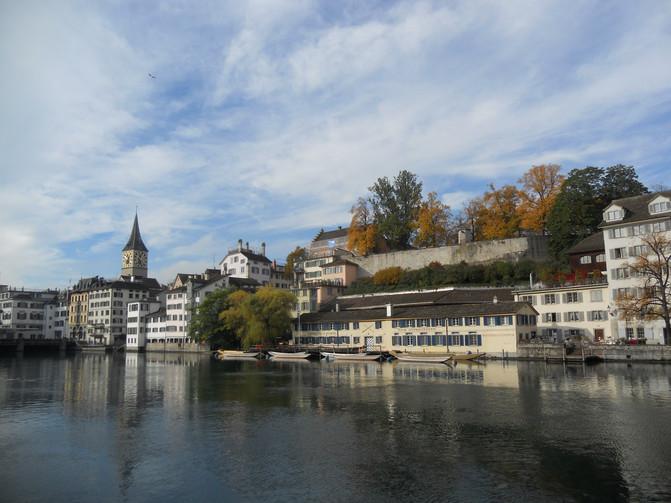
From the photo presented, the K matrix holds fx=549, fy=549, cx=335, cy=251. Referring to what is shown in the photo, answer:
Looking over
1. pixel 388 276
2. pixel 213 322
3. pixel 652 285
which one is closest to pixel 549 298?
pixel 652 285

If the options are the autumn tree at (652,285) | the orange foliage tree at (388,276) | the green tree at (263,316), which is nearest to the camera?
the autumn tree at (652,285)

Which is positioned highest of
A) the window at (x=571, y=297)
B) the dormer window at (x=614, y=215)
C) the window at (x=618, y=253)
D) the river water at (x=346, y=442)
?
the dormer window at (x=614, y=215)

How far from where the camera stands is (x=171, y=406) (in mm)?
30281

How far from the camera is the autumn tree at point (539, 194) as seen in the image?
73250mm

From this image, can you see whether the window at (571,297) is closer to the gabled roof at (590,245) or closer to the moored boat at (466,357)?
the gabled roof at (590,245)

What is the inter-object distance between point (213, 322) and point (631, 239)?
57.1 meters

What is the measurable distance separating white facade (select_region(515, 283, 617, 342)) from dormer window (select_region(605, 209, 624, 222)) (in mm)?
6616

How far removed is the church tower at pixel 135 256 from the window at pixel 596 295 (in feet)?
416

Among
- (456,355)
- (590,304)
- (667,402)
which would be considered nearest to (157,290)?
(456,355)

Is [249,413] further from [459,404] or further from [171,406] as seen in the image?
[459,404]

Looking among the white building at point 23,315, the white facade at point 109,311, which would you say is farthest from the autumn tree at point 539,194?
the white building at point 23,315

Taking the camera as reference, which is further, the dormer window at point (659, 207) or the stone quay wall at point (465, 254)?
the stone quay wall at point (465, 254)

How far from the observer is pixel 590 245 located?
6312 centimetres

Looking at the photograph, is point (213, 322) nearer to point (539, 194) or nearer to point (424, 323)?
point (424, 323)
